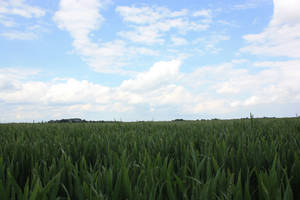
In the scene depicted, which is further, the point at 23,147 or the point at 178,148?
the point at 23,147

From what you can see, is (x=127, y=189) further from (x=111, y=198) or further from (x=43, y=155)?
(x=43, y=155)

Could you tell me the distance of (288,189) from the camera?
77 cm

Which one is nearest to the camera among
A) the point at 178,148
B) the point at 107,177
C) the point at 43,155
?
the point at 107,177

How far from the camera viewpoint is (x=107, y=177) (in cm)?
92

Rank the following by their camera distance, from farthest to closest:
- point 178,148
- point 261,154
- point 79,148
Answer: point 79,148
point 178,148
point 261,154

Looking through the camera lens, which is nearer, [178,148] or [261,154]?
[261,154]

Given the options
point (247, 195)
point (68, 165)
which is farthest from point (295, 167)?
point (68, 165)

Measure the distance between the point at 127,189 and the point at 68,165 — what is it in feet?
1.54

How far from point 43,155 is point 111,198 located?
38.2 inches

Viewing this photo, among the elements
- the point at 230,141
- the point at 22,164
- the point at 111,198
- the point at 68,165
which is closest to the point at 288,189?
the point at 111,198

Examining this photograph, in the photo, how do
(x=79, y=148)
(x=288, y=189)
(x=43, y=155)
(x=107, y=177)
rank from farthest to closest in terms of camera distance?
(x=79, y=148) → (x=43, y=155) → (x=107, y=177) → (x=288, y=189)

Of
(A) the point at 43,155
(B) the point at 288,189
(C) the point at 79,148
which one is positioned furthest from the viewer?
(C) the point at 79,148

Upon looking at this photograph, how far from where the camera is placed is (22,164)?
1.48 m

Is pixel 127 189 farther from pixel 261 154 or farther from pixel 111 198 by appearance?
pixel 261 154
